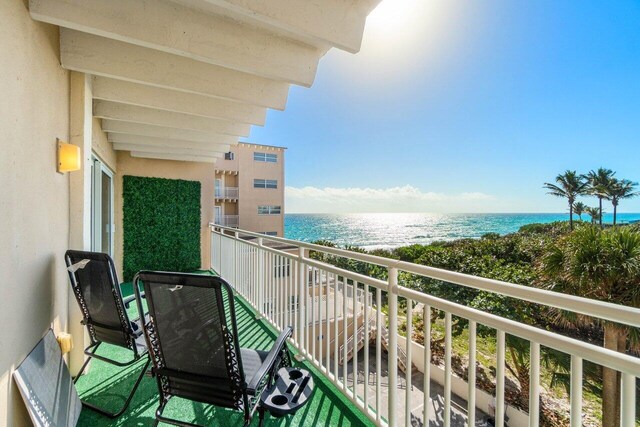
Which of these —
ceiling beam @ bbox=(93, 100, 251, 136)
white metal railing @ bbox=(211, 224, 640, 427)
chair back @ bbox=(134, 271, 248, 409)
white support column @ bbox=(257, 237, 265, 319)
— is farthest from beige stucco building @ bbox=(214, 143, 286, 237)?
chair back @ bbox=(134, 271, 248, 409)

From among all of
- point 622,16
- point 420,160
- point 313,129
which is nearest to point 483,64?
point 622,16

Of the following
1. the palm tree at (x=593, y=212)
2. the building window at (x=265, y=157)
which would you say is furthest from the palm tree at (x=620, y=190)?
the building window at (x=265, y=157)

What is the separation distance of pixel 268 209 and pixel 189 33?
21627 mm

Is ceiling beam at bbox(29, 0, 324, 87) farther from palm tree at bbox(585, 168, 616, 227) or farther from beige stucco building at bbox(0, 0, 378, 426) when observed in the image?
palm tree at bbox(585, 168, 616, 227)

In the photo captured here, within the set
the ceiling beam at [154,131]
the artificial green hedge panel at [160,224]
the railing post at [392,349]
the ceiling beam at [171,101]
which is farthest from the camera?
the artificial green hedge panel at [160,224]

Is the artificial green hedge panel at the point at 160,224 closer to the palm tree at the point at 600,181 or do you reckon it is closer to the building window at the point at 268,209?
the building window at the point at 268,209

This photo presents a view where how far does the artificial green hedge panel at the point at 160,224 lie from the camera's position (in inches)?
238

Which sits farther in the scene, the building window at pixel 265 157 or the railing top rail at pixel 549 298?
the building window at pixel 265 157

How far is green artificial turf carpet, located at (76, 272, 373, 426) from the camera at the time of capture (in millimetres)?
1875

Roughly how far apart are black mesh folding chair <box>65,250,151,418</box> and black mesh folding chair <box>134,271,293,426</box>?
0.54 metres

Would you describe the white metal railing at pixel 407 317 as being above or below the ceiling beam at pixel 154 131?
below

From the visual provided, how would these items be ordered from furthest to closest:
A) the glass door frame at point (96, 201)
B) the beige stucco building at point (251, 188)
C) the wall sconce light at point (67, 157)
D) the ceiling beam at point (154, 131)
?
the beige stucco building at point (251, 188)
the ceiling beam at point (154, 131)
the glass door frame at point (96, 201)
the wall sconce light at point (67, 157)

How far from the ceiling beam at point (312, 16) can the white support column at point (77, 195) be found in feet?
4.24

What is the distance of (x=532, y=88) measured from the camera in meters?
29.5
